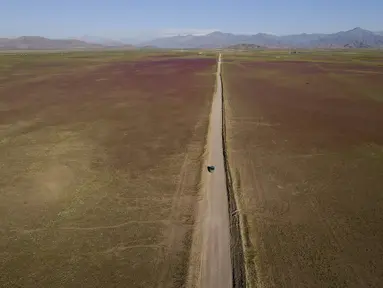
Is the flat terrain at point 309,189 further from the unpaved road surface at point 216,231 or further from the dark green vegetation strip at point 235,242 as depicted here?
the unpaved road surface at point 216,231

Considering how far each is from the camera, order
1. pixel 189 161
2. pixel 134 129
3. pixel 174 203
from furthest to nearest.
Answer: pixel 134 129 → pixel 189 161 → pixel 174 203

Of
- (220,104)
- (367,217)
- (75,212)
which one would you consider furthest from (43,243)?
(220,104)

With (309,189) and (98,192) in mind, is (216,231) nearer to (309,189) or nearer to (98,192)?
(309,189)

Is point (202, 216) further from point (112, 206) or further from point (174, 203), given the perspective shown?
point (112, 206)

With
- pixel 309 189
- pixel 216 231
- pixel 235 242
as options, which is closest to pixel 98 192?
pixel 216 231

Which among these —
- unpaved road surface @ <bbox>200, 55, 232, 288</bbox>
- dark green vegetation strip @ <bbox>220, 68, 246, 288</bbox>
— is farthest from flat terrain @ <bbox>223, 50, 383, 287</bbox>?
unpaved road surface @ <bbox>200, 55, 232, 288</bbox>

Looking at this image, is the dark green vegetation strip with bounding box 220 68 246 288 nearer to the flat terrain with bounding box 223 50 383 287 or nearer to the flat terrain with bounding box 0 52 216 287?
the flat terrain with bounding box 223 50 383 287
